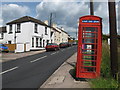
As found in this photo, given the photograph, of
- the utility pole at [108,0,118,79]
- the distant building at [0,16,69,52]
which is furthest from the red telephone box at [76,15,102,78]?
the distant building at [0,16,69,52]

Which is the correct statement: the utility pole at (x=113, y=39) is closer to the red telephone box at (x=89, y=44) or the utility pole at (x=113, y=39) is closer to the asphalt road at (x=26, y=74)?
the red telephone box at (x=89, y=44)

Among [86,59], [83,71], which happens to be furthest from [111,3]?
[83,71]

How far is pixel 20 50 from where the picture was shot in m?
27.6

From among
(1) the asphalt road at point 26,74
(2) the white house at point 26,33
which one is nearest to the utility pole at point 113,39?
(1) the asphalt road at point 26,74

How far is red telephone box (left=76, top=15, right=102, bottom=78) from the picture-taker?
6.45 meters

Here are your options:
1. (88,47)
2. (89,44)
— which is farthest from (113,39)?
(88,47)

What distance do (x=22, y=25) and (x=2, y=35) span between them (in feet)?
24.7

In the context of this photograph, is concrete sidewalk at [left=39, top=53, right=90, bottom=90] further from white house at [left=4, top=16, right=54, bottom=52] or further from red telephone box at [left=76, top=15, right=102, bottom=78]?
white house at [left=4, top=16, right=54, bottom=52]

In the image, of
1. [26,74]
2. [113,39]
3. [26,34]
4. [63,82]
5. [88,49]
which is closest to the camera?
[113,39]

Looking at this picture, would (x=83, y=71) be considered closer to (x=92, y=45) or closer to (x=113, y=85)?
(x=92, y=45)

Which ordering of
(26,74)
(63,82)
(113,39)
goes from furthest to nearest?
(26,74), (63,82), (113,39)

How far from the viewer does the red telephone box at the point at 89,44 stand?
6453 millimetres

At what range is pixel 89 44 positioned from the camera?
6535 mm

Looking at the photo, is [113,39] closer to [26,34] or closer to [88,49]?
[88,49]
